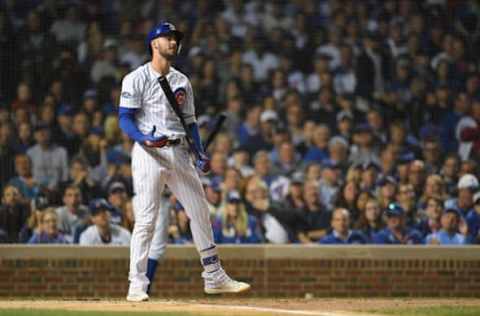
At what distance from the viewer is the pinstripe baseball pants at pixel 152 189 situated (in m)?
9.55

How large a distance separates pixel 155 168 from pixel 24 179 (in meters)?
5.28

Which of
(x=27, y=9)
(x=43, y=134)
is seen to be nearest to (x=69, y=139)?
Result: (x=43, y=134)

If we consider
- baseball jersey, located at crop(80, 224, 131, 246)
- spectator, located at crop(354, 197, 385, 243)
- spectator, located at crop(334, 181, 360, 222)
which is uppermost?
spectator, located at crop(334, 181, 360, 222)

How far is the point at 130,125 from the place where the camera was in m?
9.45

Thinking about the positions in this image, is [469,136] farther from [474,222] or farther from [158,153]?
[158,153]

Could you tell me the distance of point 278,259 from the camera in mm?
12977

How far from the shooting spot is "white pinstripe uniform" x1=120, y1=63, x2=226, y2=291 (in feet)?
31.3

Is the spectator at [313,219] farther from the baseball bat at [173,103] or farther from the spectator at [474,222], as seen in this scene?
the baseball bat at [173,103]

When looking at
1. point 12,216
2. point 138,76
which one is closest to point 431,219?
point 12,216

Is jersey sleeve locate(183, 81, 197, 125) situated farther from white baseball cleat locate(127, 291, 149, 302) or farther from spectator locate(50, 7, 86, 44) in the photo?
spectator locate(50, 7, 86, 44)

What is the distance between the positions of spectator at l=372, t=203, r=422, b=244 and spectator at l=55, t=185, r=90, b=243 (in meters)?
2.87

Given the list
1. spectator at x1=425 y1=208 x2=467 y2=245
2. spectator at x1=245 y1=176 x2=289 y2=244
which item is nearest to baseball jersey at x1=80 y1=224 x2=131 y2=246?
spectator at x1=245 y1=176 x2=289 y2=244

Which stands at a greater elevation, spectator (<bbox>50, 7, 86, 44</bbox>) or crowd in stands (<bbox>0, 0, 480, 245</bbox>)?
spectator (<bbox>50, 7, 86, 44</bbox>)

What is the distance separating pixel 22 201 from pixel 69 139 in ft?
5.95
